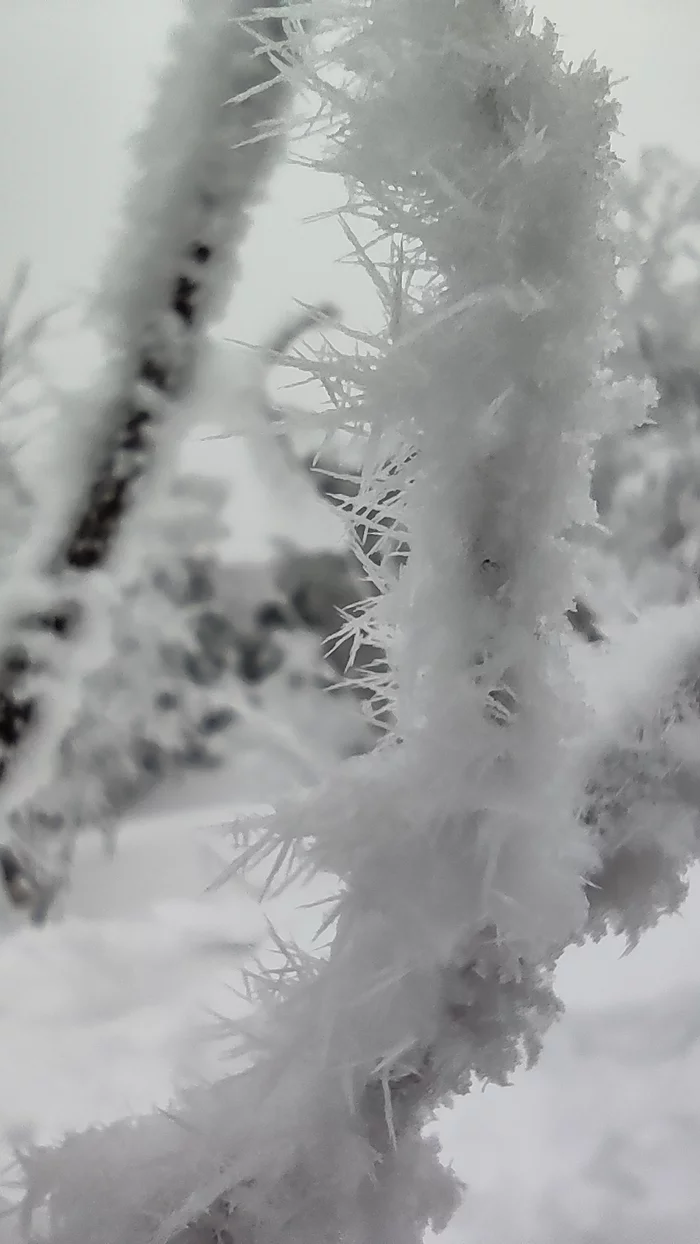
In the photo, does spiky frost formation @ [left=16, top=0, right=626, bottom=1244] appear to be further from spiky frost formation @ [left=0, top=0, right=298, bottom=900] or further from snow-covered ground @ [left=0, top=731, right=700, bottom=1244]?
spiky frost formation @ [left=0, top=0, right=298, bottom=900]

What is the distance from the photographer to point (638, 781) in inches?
4.9

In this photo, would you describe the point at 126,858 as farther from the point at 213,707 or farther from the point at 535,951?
the point at 535,951

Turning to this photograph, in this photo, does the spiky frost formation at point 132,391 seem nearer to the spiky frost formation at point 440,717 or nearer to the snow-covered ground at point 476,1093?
the snow-covered ground at point 476,1093

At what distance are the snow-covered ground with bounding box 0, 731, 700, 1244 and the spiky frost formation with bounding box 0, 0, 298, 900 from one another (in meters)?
0.05

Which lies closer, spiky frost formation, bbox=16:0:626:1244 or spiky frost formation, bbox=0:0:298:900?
spiky frost formation, bbox=16:0:626:1244

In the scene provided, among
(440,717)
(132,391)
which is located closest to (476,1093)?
(440,717)

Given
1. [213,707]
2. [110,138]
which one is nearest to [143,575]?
[213,707]

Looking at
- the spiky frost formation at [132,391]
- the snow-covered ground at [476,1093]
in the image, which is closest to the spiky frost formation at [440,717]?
the snow-covered ground at [476,1093]

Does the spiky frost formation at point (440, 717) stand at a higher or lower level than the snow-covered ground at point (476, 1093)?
higher

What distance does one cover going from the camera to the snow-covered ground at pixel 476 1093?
0.58 ft

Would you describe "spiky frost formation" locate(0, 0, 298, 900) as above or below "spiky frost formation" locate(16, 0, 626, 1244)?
above

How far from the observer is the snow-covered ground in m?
0.18

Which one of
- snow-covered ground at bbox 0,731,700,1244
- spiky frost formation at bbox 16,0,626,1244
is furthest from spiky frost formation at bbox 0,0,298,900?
spiky frost formation at bbox 16,0,626,1244

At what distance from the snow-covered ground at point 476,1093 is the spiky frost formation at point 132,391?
5 centimetres
